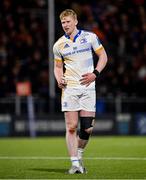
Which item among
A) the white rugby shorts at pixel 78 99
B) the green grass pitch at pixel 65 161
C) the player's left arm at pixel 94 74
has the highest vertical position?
the player's left arm at pixel 94 74

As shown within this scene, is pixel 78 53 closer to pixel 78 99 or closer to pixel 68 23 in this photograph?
pixel 68 23

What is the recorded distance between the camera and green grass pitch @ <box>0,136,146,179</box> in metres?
11.2

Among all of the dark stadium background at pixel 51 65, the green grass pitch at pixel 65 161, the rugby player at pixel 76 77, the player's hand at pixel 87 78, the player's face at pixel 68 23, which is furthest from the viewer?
the dark stadium background at pixel 51 65

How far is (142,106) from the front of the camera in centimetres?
2484

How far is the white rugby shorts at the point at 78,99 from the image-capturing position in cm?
1178

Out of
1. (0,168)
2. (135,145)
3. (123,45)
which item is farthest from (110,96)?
(0,168)

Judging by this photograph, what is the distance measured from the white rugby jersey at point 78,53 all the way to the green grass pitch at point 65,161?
4.77 ft

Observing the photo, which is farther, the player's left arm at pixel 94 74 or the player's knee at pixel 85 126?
the player's knee at pixel 85 126

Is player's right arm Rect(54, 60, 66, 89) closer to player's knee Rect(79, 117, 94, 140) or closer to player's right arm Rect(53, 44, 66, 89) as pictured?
player's right arm Rect(53, 44, 66, 89)

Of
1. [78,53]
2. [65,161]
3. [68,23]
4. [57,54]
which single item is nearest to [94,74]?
[78,53]

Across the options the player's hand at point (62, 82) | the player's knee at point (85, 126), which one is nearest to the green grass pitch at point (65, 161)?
the player's knee at point (85, 126)

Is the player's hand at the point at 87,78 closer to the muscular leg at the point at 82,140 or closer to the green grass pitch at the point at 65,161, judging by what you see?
the muscular leg at the point at 82,140

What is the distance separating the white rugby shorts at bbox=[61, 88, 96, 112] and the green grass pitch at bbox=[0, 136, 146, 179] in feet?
3.33

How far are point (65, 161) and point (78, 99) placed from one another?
100 inches
